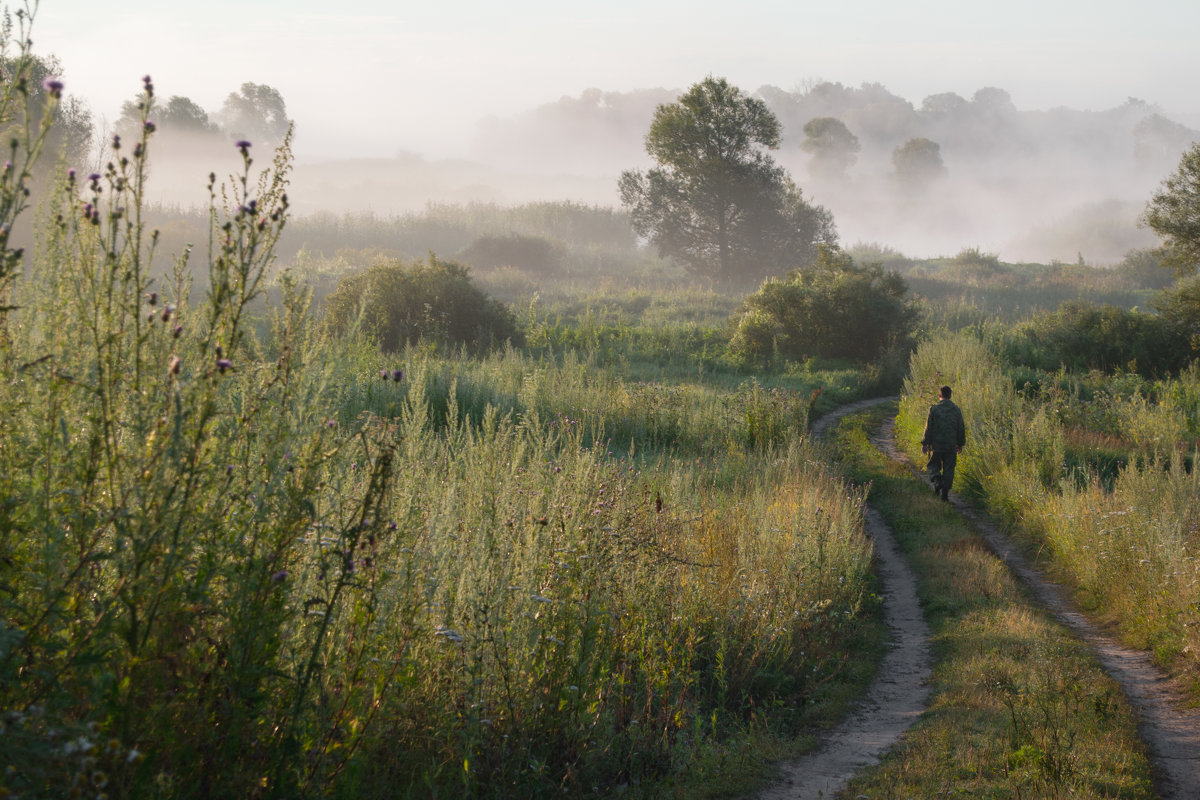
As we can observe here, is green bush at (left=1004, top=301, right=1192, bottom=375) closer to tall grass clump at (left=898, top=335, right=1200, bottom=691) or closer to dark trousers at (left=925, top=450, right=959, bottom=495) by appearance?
tall grass clump at (left=898, top=335, right=1200, bottom=691)

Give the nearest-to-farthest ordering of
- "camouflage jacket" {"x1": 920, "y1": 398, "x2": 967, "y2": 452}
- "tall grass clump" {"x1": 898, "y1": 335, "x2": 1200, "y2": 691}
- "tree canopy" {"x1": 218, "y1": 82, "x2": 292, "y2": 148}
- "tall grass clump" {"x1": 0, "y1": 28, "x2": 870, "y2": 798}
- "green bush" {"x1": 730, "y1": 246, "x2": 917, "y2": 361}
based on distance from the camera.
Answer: "tall grass clump" {"x1": 0, "y1": 28, "x2": 870, "y2": 798} < "tall grass clump" {"x1": 898, "y1": 335, "x2": 1200, "y2": 691} < "camouflage jacket" {"x1": 920, "y1": 398, "x2": 967, "y2": 452} < "green bush" {"x1": 730, "y1": 246, "x2": 917, "y2": 361} < "tree canopy" {"x1": 218, "y1": 82, "x2": 292, "y2": 148}

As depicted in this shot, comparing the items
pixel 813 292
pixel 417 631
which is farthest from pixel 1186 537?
pixel 813 292

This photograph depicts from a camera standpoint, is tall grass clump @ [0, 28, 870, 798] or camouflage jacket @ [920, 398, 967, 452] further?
camouflage jacket @ [920, 398, 967, 452]

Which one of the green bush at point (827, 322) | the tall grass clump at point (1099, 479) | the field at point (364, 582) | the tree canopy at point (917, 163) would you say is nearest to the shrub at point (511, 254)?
the green bush at point (827, 322)

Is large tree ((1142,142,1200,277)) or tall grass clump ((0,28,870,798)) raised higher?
large tree ((1142,142,1200,277))

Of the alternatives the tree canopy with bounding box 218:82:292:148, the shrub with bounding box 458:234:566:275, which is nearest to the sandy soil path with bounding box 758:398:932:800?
the shrub with bounding box 458:234:566:275

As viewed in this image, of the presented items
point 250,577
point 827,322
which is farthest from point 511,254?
point 250,577

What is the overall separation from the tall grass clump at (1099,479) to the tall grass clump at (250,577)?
506cm

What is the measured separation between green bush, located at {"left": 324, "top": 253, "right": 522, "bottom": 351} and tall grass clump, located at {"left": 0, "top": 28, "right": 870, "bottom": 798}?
1649cm

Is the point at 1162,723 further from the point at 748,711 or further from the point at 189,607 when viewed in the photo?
the point at 189,607

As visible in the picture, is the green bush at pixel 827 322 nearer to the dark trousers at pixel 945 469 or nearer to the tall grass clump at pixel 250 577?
the dark trousers at pixel 945 469

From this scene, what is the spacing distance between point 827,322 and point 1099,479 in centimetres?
1418

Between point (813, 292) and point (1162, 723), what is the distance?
66.9 ft

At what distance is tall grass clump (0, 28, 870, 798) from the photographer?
2.53 meters
